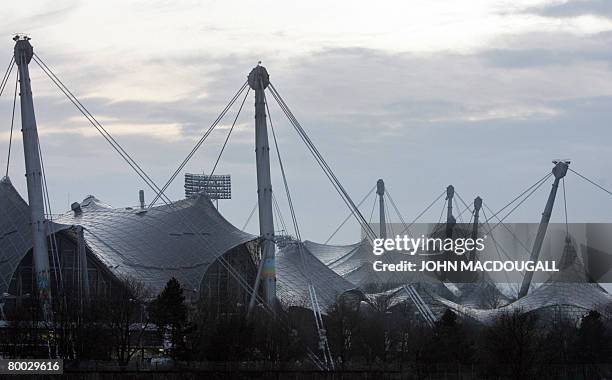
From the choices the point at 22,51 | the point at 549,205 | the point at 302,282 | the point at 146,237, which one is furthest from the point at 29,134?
the point at 549,205

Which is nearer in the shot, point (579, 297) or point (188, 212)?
point (188, 212)

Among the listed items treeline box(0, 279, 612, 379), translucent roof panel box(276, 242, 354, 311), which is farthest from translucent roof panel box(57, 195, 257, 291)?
treeline box(0, 279, 612, 379)

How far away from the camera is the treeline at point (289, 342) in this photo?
72.2 meters

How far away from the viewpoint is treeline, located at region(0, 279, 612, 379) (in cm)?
7225

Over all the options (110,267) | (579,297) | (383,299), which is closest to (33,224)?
(110,267)

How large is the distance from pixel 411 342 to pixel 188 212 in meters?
43.3

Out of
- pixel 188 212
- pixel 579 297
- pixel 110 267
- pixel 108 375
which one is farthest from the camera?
pixel 579 297

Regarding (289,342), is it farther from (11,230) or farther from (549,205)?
(549,205)

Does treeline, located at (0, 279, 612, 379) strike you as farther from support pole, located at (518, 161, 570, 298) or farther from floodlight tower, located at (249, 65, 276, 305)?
support pole, located at (518, 161, 570, 298)

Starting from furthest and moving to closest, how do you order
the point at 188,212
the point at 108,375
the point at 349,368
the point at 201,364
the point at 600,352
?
the point at 188,212 → the point at 600,352 → the point at 349,368 → the point at 201,364 → the point at 108,375

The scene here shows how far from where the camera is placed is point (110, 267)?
394ft

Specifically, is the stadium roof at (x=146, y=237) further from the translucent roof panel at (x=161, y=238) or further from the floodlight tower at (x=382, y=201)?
the floodlight tower at (x=382, y=201)

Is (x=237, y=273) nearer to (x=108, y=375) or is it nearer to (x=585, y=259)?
(x=585, y=259)

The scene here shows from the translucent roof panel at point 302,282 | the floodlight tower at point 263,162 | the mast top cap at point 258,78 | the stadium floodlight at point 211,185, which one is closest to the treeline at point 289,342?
the floodlight tower at point 263,162
